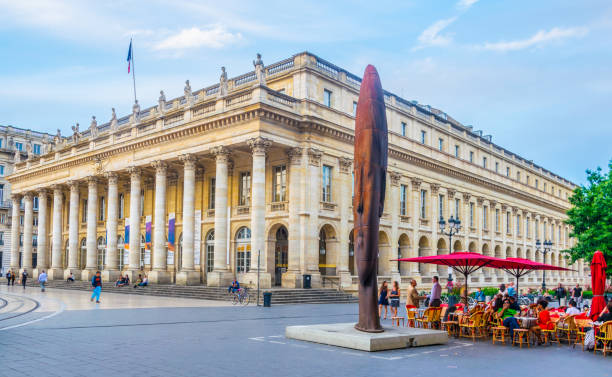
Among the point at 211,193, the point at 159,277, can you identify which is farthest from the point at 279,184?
the point at 159,277

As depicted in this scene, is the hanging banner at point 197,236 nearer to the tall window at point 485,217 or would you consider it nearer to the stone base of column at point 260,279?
the stone base of column at point 260,279

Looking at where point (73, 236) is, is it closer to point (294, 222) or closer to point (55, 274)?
point (55, 274)

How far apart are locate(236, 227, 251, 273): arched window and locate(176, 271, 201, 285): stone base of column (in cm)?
292

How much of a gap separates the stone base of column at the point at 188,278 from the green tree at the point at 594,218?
1003 inches

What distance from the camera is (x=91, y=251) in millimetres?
Answer: 47094

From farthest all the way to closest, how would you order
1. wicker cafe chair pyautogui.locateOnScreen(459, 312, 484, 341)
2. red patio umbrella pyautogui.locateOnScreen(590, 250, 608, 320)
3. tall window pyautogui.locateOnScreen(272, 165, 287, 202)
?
tall window pyautogui.locateOnScreen(272, 165, 287, 202) → red patio umbrella pyautogui.locateOnScreen(590, 250, 608, 320) → wicker cafe chair pyautogui.locateOnScreen(459, 312, 484, 341)

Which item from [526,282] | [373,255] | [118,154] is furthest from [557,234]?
[373,255]

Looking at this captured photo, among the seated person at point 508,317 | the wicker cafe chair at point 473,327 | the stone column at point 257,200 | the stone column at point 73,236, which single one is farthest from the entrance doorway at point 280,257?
the seated person at point 508,317

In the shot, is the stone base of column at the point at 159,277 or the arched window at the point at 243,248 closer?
the arched window at the point at 243,248

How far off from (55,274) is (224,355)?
148 ft

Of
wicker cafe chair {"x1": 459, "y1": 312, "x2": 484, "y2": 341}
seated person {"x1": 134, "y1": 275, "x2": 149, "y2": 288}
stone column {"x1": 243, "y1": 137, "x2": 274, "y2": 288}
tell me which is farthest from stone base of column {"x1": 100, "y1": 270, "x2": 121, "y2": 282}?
wicker cafe chair {"x1": 459, "y1": 312, "x2": 484, "y2": 341}

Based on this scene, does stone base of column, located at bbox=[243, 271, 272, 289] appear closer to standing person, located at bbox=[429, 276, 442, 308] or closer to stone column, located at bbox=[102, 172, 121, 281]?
standing person, located at bbox=[429, 276, 442, 308]

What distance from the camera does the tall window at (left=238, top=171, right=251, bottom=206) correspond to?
39562 mm

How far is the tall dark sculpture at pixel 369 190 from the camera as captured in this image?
1477 centimetres
